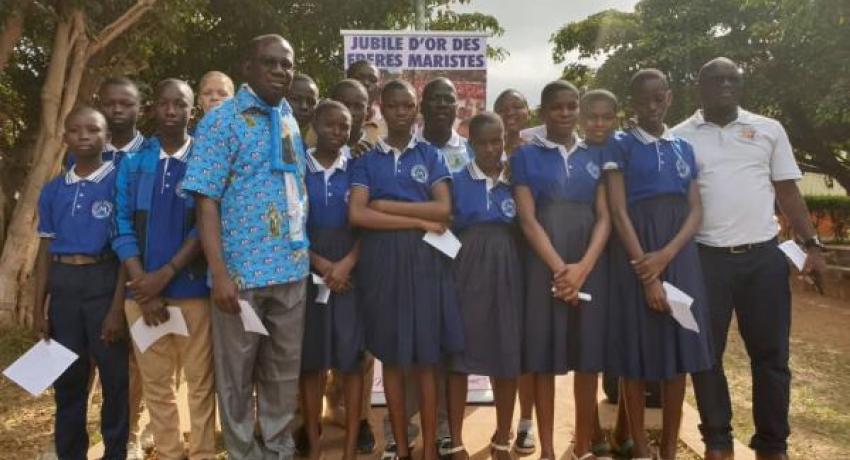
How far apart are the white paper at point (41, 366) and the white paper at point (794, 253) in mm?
3334

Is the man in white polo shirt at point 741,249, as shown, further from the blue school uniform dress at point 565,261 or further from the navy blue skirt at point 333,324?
the navy blue skirt at point 333,324

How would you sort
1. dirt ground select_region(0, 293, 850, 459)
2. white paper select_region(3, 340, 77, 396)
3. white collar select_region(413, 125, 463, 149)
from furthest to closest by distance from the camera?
Result: dirt ground select_region(0, 293, 850, 459) < white collar select_region(413, 125, 463, 149) < white paper select_region(3, 340, 77, 396)

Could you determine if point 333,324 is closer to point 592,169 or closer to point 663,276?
point 592,169

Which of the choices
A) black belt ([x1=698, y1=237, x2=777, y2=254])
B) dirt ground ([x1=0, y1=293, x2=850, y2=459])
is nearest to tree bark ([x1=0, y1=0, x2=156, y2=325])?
dirt ground ([x1=0, y1=293, x2=850, y2=459])

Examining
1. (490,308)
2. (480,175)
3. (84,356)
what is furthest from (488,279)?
(84,356)

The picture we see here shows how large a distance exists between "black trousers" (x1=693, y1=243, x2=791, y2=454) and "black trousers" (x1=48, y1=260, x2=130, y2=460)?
276 cm

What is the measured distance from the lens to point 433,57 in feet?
16.0

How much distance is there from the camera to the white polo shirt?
11.4 feet

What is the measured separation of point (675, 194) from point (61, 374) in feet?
9.55

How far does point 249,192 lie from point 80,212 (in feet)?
2.76

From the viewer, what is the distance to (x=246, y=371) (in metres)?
3.07

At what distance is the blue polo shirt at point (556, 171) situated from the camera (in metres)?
3.30

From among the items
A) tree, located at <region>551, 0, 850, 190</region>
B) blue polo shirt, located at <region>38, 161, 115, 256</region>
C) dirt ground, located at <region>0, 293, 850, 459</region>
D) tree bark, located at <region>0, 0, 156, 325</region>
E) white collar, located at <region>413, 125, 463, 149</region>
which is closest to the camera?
blue polo shirt, located at <region>38, 161, 115, 256</region>

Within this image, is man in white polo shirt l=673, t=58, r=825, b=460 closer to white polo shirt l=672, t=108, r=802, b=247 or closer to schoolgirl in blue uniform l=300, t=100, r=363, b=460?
white polo shirt l=672, t=108, r=802, b=247
